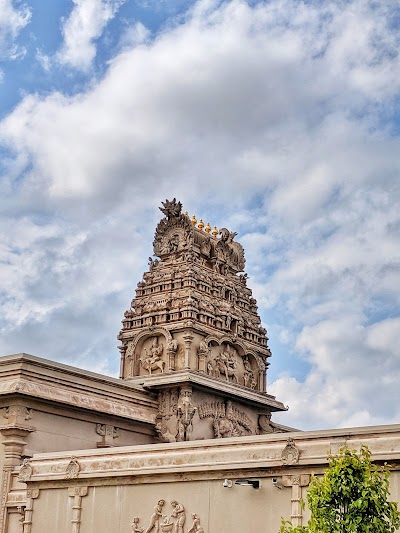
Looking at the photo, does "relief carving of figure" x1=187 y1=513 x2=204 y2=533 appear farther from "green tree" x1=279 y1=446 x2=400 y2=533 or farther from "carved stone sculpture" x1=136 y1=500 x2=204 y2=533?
"green tree" x1=279 y1=446 x2=400 y2=533

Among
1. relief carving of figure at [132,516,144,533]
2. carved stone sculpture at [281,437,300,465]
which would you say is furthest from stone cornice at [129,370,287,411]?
carved stone sculpture at [281,437,300,465]

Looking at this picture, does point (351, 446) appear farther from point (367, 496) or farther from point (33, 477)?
point (33, 477)

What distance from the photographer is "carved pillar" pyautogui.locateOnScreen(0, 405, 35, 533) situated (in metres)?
27.2

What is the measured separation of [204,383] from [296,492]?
1446cm

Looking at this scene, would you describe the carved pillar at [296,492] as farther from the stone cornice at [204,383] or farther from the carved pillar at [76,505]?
the stone cornice at [204,383]

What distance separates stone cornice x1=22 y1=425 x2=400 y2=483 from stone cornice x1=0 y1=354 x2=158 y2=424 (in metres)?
3.75

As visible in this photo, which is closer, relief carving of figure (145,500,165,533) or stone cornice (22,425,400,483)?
stone cornice (22,425,400,483)

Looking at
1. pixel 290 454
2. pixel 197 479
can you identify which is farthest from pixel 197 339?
pixel 290 454

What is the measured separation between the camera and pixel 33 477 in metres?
24.4

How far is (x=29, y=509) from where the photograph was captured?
79.5ft

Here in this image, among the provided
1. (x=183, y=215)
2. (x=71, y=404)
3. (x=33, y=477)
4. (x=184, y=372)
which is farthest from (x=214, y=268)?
(x=33, y=477)

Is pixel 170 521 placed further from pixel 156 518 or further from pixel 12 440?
pixel 12 440

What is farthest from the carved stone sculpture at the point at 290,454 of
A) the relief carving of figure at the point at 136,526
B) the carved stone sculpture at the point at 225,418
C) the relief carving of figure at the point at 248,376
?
the relief carving of figure at the point at 248,376

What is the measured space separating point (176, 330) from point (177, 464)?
46.0ft
